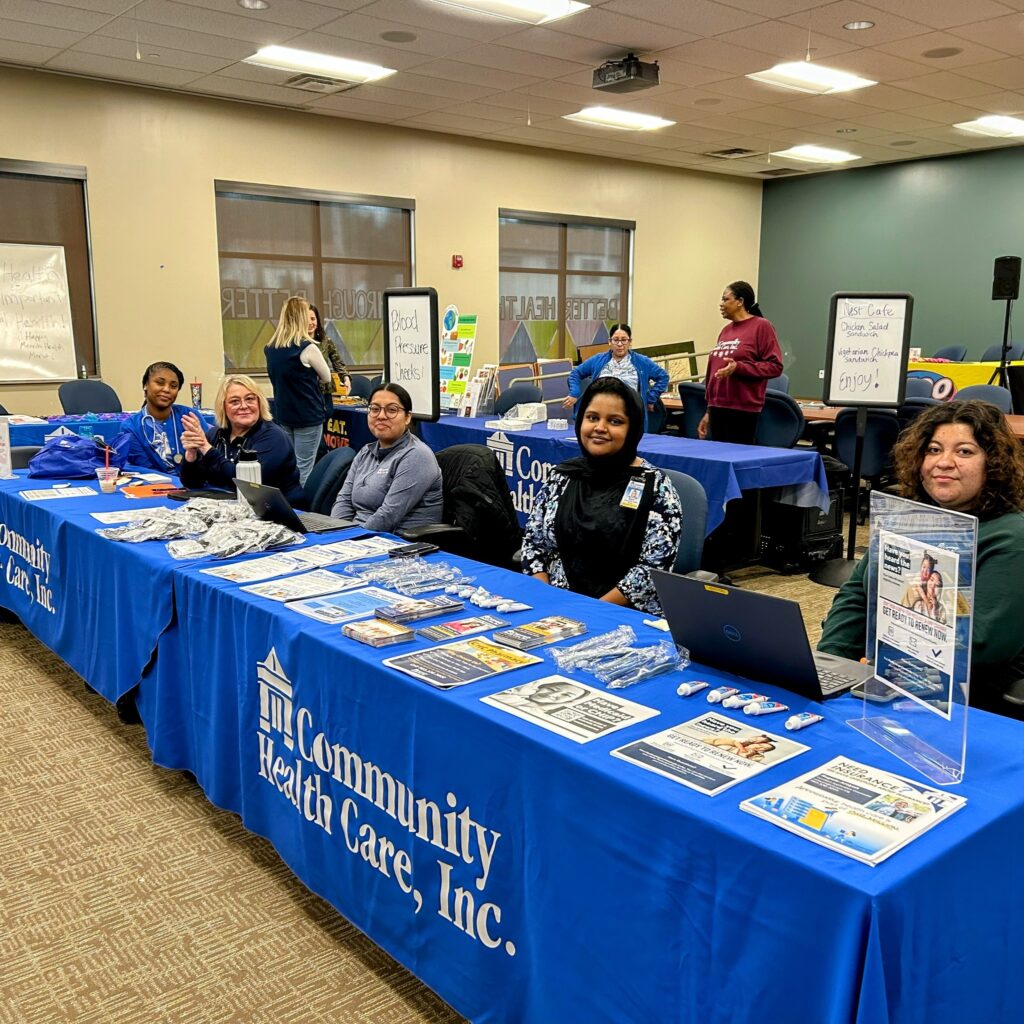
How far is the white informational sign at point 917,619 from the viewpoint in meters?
1.25

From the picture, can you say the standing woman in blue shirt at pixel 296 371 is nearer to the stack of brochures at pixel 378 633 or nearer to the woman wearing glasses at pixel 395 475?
the woman wearing glasses at pixel 395 475

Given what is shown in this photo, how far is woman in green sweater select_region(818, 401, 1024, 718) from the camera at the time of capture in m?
1.78

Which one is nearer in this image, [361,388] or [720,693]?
[720,693]

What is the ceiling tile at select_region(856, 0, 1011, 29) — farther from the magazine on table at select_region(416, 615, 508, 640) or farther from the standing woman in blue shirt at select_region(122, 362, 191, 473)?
the magazine on table at select_region(416, 615, 508, 640)

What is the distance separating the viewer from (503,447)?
19.2ft

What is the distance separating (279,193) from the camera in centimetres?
812

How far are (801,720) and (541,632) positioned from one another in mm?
647

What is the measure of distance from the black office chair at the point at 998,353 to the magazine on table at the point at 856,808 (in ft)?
31.3

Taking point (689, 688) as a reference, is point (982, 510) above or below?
above

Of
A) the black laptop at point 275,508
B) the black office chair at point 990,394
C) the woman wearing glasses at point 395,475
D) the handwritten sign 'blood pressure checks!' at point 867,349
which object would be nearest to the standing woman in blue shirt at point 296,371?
the woman wearing glasses at point 395,475

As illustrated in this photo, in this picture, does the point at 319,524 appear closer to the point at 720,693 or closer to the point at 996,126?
the point at 720,693

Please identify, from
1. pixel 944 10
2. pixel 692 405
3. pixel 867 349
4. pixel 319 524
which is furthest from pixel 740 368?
pixel 319 524

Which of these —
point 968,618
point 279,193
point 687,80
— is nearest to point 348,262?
point 279,193

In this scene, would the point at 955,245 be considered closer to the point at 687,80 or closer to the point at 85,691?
the point at 687,80
